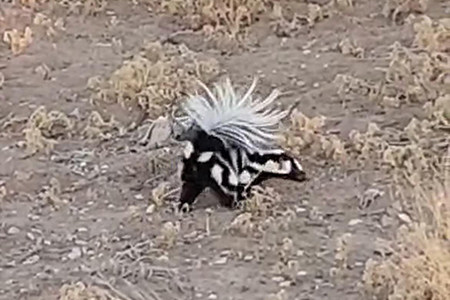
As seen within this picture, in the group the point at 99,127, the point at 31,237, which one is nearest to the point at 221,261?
the point at 31,237

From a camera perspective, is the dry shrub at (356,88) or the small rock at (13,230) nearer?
the small rock at (13,230)

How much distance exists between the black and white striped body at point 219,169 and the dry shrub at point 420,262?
849 mm

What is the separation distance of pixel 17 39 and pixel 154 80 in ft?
3.70

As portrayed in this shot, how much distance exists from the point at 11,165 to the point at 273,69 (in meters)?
1.72

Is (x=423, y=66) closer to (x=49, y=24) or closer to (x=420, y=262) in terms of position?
(x=49, y=24)

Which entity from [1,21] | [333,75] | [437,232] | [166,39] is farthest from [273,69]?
[437,232]

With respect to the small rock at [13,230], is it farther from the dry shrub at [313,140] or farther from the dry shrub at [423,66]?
the dry shrub at [423,66]

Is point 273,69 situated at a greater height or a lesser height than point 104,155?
greater

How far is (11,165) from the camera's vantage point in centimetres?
614

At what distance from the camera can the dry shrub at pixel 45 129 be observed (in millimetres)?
6348

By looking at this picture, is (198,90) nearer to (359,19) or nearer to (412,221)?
(359,19)

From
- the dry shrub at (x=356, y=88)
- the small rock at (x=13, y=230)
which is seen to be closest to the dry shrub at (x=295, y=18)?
the dry shrub at (x=356, y=88)

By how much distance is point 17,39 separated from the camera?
7648 mm

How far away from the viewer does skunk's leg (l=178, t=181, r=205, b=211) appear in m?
5.61
